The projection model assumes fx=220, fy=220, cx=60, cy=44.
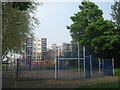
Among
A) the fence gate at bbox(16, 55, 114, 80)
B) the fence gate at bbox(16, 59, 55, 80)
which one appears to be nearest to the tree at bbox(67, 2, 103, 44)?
the fence gate at bbox(16, 55, 114, 80)

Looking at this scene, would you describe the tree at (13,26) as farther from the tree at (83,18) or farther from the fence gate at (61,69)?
the tree at (83,18)

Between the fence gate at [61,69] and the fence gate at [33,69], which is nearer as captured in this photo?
the fence gate at [33,69]

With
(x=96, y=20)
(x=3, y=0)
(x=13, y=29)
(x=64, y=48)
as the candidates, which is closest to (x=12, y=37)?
(x=13, y=29)

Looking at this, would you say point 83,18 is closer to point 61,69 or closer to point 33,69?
point 61,69

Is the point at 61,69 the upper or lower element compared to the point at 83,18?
lower

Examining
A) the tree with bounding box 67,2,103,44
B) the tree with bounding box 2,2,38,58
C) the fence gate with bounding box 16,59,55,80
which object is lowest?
the fence gate with bounding box 16,59,55,80

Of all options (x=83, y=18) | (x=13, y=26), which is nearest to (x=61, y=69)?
(x=13, y=26)

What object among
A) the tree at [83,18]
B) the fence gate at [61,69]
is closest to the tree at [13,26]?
the fence gate at [61,69]


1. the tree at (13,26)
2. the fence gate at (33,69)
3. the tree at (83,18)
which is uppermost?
the tree at (83,18)

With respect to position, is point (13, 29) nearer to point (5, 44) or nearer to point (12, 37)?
point (12, 37)

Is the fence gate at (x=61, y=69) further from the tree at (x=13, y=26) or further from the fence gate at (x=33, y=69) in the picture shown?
the tree at (x=13, y=26)

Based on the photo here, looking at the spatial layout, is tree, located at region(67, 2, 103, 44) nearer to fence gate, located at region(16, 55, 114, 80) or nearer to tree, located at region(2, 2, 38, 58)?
fence gate, located at region(16, 55, 114, 80)

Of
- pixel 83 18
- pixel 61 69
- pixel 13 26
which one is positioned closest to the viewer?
pixel 13 26

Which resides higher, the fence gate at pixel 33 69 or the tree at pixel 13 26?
the tree at pixel 13 26
